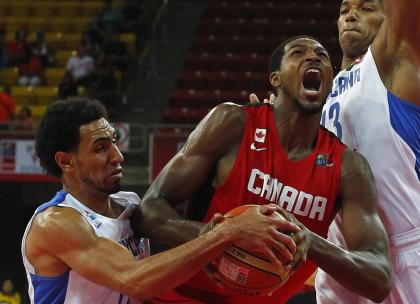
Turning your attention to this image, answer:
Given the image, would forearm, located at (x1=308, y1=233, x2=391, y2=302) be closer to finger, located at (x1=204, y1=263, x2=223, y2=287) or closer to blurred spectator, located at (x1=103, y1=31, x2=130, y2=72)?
finger, located at (x1=204, y1=263, x2=223, y2=287)

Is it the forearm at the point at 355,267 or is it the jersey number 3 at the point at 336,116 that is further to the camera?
the jersey number 3 at the point at 336,116

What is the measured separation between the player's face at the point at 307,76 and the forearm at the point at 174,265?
860 mm

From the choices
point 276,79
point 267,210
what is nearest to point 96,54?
point 276,79

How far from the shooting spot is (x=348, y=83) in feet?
13.7

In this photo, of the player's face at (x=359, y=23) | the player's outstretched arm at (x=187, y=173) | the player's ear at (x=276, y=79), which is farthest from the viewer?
the player's face at (x=359, y=23)

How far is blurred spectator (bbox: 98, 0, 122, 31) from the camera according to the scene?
15.1m

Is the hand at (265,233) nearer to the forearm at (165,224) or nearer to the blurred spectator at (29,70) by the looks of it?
the forearm at (165,224)

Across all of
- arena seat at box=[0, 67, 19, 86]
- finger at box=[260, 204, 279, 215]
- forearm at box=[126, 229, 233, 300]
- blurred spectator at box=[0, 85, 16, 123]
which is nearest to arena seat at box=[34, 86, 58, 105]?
arena seat at box=[0, 67, 19, 86]

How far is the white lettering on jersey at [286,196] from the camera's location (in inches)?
138

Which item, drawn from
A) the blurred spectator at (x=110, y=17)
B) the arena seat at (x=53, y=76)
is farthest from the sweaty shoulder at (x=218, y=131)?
the blurred spectator at (x=110, y=17)

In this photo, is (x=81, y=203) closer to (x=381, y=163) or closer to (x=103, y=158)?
(x=103, y=158)

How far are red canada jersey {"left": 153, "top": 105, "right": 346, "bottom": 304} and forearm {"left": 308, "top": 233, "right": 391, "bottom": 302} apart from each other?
13.9 inches

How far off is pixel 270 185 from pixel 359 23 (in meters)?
1.27

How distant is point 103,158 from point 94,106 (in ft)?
0.90
